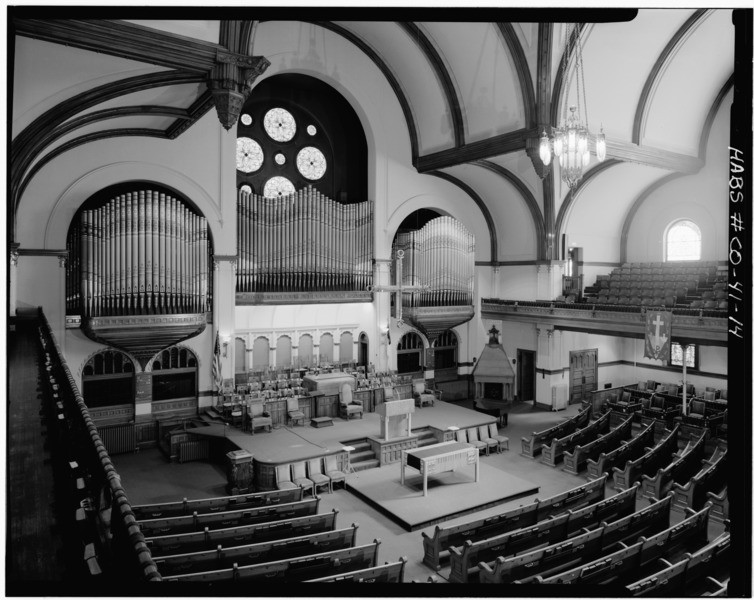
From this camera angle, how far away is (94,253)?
480 inches

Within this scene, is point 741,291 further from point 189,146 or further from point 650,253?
point 650,253

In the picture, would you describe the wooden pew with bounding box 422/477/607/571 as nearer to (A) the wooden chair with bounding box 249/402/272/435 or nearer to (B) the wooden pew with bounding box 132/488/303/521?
(B) the wooden pew with bounding box 132/488/303/521

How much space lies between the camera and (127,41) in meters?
6.84

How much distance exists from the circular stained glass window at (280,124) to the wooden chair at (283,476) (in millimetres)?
9312

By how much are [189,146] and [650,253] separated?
1504 centimetres

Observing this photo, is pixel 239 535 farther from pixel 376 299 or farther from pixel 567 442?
pixel 376 299

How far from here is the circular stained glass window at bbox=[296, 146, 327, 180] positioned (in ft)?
54.0

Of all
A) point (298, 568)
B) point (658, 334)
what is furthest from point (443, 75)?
point (298, 568)

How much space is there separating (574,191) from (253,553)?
1395 cm

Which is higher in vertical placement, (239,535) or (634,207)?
(634,207)

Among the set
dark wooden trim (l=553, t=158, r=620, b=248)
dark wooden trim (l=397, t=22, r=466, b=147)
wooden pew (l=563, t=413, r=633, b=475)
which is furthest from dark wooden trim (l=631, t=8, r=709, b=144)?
wooden pew (l=563, t=413, r=633, b=475)

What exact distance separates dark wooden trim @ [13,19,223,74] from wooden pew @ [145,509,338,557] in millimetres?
5964

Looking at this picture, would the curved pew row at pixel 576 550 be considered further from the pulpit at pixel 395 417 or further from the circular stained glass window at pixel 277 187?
the circular stained glass window at pixel 277 187

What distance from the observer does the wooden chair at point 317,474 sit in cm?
1128
